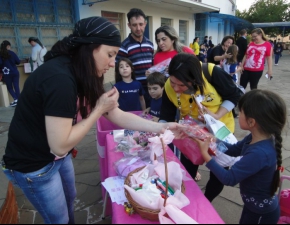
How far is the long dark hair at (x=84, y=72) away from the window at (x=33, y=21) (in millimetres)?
5560

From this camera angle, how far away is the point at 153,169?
139 centimetres

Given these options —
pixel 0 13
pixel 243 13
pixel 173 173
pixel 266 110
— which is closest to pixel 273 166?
pixel 266 110

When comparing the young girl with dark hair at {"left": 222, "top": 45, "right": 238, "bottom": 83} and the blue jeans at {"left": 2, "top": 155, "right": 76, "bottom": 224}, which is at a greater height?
the young girl with dark hair at {"left": 222, "top": 45, "right": 238, "bottom": 83}

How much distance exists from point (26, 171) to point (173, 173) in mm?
793

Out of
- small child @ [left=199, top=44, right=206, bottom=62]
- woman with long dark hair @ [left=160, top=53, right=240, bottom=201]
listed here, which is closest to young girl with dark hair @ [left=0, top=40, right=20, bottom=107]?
woman with long dark hair @ [left=160, top=53, right=240, bottom=201]

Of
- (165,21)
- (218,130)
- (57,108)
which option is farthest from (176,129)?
(165,21)

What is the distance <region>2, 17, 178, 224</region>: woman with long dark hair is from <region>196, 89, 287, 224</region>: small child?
2.30 ft

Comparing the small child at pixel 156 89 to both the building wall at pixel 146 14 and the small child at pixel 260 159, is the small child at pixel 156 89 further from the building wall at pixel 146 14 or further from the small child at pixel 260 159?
the building wall at pixel 146 14

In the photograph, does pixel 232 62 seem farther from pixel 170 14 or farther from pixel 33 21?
pixel 170 14

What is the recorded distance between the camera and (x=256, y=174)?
1.34m

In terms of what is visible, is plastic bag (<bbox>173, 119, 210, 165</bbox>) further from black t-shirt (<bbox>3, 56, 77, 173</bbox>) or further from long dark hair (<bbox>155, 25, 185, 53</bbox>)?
long dark hair (<bbox>155, 25, 185, 53</bbox>)

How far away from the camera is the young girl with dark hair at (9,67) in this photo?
5.33m

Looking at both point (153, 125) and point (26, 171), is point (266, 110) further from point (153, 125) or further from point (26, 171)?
point (26, 171)

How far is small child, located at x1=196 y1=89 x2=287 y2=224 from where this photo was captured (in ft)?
4.19
